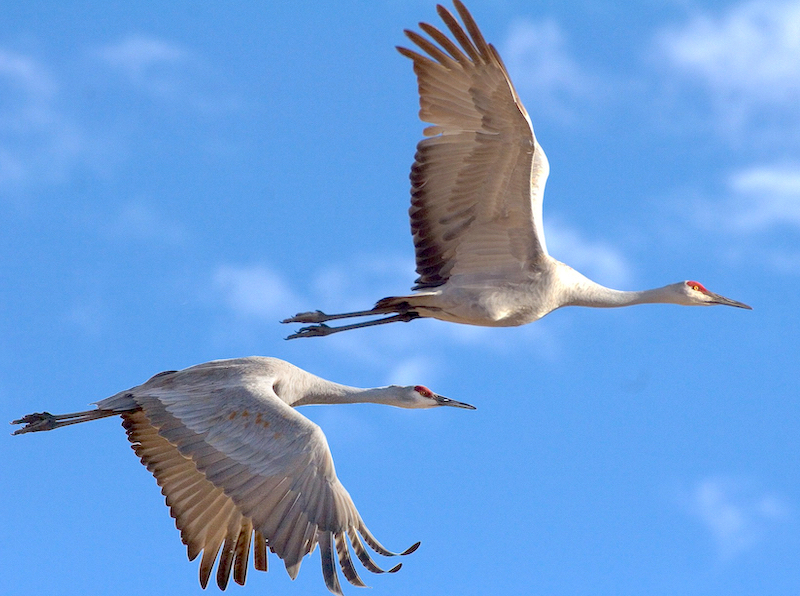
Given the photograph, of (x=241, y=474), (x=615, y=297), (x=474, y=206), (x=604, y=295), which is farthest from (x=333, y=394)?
(x=615, y=297)

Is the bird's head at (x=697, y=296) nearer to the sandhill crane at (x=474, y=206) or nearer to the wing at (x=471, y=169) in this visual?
the sandhill crane at (x=474, y=206)

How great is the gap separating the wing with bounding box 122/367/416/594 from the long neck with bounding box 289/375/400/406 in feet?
3.62

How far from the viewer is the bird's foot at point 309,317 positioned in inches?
541

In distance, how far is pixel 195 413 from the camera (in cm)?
1161

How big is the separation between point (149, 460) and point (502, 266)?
3.90 metres

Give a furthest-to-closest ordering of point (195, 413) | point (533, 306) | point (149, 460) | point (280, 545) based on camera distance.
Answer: point (533, 306), point (149, 460), point (195, 413), point (280, 545)

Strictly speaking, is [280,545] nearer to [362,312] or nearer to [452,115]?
[362,312]

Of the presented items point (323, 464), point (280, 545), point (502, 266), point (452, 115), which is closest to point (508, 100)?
point (452, 115)

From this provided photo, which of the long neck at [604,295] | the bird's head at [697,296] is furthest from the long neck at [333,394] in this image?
the bird's head at [697,296]

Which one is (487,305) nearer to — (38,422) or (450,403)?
(450,403)

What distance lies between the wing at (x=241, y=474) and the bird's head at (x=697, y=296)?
4.88 meters

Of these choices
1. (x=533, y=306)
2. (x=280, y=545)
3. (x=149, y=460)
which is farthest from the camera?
(x=533, y=306)

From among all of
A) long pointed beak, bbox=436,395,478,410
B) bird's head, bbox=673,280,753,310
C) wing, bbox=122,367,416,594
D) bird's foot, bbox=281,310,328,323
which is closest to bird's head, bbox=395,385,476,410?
long pointed beak, bbox=436,395,478,410

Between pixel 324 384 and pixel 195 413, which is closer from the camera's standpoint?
pixel 195 413
